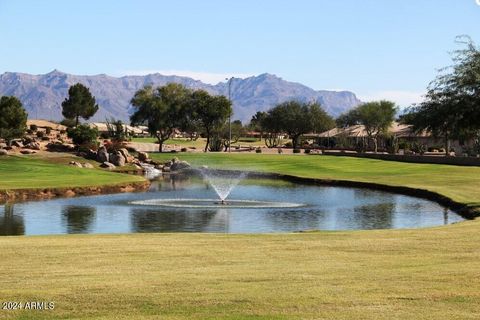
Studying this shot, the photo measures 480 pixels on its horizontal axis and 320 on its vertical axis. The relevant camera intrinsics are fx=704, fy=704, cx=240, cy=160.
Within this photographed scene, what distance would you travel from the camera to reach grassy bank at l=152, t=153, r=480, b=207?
172ft

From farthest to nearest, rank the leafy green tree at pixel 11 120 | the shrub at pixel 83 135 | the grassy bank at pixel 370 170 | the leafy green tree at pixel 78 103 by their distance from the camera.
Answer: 1. the leafy green tree at pixel 78 103
2. the shrub at pixel 83 135
3. the leafy green tree at pixel 11 120
4. the grassy bank at pixel 370 170

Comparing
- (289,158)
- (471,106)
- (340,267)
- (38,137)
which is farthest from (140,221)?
(38,137)

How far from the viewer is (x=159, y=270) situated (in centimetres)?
1516

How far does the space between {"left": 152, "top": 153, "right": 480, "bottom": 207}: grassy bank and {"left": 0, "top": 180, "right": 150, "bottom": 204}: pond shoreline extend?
70.8 feet

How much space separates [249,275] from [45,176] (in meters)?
48.2

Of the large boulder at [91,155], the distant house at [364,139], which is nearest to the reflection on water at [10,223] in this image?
the large boulder at [91,155]

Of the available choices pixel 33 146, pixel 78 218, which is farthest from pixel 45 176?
pixel 33 146

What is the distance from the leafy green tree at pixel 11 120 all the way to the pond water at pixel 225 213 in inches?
1931

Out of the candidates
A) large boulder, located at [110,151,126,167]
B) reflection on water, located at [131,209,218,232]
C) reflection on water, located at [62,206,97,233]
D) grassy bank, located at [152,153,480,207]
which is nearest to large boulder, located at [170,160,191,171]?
grassy bank, located at [152,153,480,207]

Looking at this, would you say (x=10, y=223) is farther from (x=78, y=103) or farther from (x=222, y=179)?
(x=78, y=103)

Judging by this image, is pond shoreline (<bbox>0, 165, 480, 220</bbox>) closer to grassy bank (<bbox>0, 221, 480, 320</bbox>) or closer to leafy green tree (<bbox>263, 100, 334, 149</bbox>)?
grassy bank (<bbox>0, 221, 480, 320</bbox>)

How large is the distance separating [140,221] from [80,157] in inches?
1981

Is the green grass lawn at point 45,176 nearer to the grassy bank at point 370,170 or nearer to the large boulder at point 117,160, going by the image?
the large boulder at point 117,160

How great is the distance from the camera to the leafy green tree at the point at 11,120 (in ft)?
313
